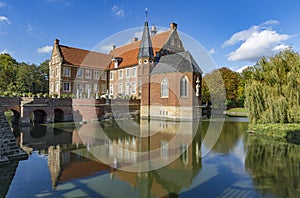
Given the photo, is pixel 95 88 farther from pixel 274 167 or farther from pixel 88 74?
pixel 274 167

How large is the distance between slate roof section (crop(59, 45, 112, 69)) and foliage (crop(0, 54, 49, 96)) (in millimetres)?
11023

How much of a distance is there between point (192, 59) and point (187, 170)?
2186 centimetres

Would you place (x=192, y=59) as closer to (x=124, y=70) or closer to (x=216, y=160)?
(x=124, y=70)

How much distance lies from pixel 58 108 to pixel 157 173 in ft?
63.6

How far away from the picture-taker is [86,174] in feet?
24.7

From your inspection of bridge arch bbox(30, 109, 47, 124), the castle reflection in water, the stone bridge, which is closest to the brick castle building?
the stone bridge

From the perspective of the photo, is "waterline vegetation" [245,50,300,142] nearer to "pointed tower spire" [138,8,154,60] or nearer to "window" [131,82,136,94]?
"pointed tower spire" [138,8,154,60]

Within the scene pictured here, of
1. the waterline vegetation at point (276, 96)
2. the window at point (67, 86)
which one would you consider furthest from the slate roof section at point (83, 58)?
the waterline vegetation at point (276, 96)

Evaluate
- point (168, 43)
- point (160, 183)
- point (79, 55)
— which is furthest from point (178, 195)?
point (79, 55)

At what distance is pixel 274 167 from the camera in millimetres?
8422

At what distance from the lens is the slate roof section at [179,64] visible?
88.6 ft

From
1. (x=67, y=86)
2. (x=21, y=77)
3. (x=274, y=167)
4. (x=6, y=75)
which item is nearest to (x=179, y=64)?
(x=67, y=86)

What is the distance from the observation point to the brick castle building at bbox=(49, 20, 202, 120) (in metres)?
27.0

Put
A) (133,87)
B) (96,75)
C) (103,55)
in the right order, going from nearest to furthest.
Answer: (133,87)
(96,75)
(103,55)
